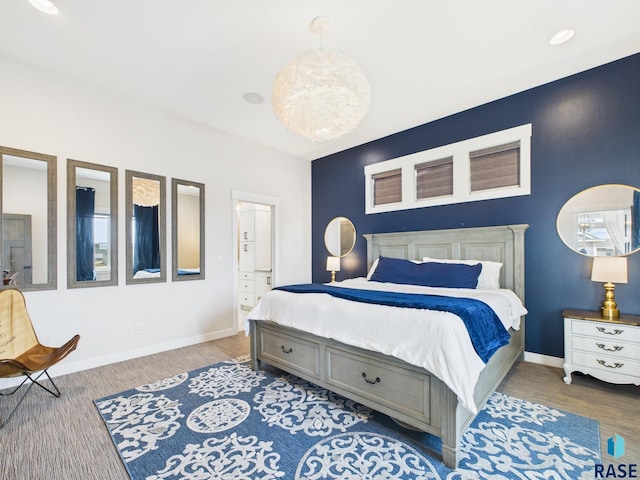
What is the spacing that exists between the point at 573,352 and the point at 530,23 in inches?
110

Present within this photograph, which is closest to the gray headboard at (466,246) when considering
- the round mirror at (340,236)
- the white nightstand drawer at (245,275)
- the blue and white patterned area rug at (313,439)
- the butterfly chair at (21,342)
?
the round mirror at (340,236)

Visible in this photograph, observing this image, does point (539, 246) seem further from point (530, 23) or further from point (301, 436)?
point (301, 436)

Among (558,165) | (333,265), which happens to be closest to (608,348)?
(558,165)

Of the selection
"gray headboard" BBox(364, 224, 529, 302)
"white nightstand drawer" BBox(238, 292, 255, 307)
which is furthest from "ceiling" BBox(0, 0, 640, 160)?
"white nightstand drawer" BBox(238, 292, 255, 307)

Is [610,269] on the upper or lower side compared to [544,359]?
upper

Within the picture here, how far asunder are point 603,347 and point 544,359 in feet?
2.31

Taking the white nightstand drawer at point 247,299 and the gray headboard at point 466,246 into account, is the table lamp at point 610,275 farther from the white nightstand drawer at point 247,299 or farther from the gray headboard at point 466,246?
the white nightstand drawer at point 247,299

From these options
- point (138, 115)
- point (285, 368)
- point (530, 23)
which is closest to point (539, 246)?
point (530, 23)

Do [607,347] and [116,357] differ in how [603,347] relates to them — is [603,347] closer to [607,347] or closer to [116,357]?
[607,347]

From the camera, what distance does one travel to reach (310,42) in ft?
8.34

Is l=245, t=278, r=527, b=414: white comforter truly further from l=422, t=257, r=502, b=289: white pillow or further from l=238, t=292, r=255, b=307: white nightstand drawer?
l=238, t=292, r=255, b=307: white nightstand drawer

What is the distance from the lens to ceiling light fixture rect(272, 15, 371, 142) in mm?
2035

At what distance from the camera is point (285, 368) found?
8.66ft

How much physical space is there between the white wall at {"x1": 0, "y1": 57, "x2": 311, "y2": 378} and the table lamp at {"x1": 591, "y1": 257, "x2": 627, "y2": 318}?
13.6ft
